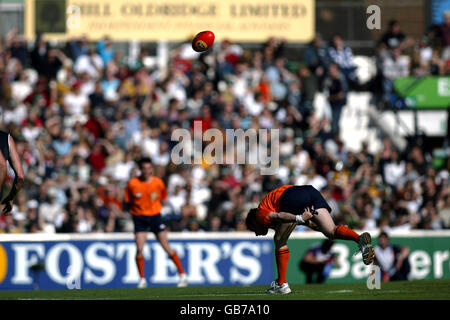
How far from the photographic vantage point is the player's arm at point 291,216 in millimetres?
14875

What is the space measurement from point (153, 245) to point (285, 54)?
25.3ft

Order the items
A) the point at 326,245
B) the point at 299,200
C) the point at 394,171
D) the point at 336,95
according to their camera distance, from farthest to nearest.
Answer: the point at 336,95, the point at 394,171, the point at 326,245, the point at 299,200

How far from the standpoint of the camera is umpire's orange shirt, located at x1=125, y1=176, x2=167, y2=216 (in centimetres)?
1983

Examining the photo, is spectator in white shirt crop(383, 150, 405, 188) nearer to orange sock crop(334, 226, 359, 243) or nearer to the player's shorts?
the player's shorts

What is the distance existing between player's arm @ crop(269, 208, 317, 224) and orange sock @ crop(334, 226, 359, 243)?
15.8 inches

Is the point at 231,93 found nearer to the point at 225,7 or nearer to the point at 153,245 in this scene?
the point at 225,7

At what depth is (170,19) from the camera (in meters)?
28.1

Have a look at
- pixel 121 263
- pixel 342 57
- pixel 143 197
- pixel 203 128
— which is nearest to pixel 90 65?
pixel 203 128

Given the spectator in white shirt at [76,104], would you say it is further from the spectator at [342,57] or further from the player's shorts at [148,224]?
the player's shorts at [148,224]

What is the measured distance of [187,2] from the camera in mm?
28188

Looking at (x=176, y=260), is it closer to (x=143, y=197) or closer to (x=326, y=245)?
(x=143, y=197)

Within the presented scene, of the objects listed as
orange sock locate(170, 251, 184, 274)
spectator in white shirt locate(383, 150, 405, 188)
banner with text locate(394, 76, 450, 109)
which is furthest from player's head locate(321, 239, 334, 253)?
banner with text locate(394, 76, 450, 109)

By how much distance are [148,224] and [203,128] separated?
5.40m
